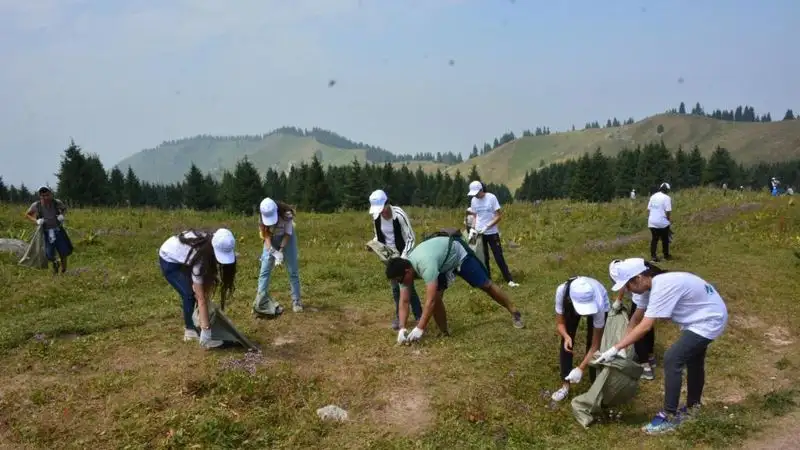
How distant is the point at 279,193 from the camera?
9106 cm

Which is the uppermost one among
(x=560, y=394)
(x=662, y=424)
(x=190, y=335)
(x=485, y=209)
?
(x=485, y=209)

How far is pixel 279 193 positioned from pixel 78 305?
8192 cm

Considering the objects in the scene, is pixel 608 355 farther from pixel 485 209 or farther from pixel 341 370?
pixel 485 209

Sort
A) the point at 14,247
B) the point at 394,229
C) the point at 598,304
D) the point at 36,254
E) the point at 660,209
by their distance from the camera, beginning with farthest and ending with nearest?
the point at 14,247 < the point at 660,209 < the point at 36,254 < the point at 394,229 < the point at 598,304

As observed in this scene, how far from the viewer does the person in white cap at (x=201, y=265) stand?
689cm

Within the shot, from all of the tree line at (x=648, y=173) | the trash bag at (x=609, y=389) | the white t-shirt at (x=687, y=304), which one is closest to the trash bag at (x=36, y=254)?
the trash bag at (x=609, y=389)

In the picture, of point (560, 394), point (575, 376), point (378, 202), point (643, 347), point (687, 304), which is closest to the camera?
point (687, 304)

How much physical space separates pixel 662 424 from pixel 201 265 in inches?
226

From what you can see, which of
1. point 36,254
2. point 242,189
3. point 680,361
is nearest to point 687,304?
point 680,361

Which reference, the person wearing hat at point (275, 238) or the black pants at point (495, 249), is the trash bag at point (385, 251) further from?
the black pants at point (495, 249)

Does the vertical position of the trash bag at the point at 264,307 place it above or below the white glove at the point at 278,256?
below

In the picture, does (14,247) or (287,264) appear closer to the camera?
(287,264)

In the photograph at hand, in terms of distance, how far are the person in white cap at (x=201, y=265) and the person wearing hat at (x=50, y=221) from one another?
7.07m

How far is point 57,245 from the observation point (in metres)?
12.7
